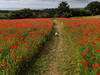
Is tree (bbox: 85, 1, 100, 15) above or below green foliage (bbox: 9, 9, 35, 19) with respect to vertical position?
above

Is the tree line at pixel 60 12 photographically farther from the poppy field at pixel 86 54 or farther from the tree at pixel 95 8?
the poppy field at pixel 86 54

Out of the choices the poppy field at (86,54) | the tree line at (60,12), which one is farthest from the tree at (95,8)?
the poppy field at (86,54)

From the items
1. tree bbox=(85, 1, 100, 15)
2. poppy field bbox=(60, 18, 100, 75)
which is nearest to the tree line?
tree bbox=(85, 1, 100, 15)

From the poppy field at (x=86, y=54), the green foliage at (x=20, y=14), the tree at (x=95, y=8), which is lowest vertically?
the poppy field at (x=86, y=54)

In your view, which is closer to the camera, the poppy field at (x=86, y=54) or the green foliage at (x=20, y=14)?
the poppy field at (x=86, y=54)

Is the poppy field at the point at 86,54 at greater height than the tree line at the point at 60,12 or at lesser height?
lesser

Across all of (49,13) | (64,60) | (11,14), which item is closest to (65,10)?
(49,13)

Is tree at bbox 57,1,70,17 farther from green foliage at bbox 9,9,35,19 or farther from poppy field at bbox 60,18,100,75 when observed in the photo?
poppy field at bbox 60,18,100,75

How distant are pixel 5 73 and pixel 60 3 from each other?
4356 centimetres

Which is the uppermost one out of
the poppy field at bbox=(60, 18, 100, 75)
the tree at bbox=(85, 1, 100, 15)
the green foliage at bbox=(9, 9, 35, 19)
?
the tree at bbox=(85, 1, 100, 15)

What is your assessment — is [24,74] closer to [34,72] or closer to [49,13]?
[34,72]

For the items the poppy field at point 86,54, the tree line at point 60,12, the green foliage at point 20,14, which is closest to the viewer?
the poppy field at point 86,54

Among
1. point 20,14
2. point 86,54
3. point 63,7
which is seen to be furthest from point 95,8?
point 86,54

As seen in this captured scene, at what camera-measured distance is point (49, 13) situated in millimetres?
47750
